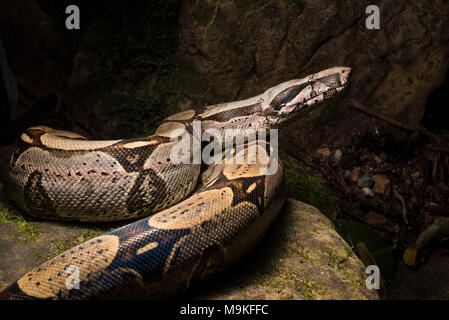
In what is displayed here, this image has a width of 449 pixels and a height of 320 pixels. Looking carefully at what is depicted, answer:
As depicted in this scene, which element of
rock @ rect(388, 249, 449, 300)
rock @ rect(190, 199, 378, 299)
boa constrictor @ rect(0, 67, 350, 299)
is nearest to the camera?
boa constrictor @ rect(0, 67, 350, 299)

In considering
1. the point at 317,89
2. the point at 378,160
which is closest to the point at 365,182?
the point at 378,160

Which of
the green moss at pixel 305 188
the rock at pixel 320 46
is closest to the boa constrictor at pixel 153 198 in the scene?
the rock at pixel 320 46

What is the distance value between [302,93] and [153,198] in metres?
1.81

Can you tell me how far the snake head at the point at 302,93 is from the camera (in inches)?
130

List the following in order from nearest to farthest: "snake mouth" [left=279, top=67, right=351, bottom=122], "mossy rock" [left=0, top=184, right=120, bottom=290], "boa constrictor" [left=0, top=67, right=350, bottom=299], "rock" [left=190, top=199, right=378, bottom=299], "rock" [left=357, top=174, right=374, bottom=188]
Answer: "boa constrictor" [left=0, top=67, right=350, bottom=299] < "rock" [left=190, top=199, right=378, bottom=299] < "mossy rock" [left=0, top=184, right=120, bottom=290] < "snake mouth" [left=279, top=67, right=351, bottom=122] < "rock" [left=357, top=174, right=374, bottom=188]

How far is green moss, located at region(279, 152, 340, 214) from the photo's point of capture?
13.0 feet

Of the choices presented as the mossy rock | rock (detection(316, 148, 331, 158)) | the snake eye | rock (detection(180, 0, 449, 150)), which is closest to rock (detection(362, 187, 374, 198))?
rock (detection(316, 148, 331, 158))

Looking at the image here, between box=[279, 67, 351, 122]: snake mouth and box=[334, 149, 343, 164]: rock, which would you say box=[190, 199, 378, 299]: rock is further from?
box=[334, 149, 343, 164]: rock

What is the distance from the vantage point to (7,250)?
2.57 m

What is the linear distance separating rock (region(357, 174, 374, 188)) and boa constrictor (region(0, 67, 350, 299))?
5.19ft

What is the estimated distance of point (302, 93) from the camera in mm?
3365

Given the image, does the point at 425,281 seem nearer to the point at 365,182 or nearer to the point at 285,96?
the point at 365,182

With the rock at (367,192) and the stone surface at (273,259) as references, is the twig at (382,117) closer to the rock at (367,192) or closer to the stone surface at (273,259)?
the rock at (367,192)
